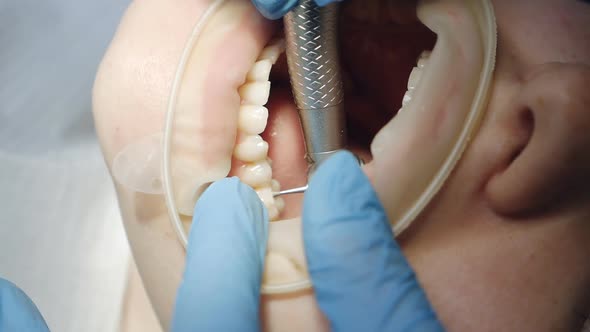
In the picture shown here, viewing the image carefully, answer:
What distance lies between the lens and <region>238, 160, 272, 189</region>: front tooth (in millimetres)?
1108

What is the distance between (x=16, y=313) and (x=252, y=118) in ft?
1.80

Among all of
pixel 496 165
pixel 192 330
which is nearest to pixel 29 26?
pixel 192 330

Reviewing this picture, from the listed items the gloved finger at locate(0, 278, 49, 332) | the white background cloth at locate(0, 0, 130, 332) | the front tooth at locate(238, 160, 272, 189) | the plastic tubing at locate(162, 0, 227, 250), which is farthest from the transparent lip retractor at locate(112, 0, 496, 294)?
the white background cloth at locate(0, 0, 130, 332)

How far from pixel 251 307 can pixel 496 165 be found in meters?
0.43

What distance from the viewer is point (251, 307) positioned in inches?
34.4

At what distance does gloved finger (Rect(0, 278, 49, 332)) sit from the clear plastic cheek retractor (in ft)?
1.62

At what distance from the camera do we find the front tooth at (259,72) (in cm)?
110

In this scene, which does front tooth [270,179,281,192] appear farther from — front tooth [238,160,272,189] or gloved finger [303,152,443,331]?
gloved finger [303,152,443,331]

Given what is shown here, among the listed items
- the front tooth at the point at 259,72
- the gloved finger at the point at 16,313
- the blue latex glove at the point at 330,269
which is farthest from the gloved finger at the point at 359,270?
the gloved finger at the point at 16,313

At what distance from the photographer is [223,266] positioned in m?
0.90

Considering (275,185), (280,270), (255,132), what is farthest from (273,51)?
(280,270)

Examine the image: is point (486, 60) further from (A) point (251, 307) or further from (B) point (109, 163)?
(B) point (109, 163)

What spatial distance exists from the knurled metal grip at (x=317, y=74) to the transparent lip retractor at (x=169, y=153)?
0.55 ft

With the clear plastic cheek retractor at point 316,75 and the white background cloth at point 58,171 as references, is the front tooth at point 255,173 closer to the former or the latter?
the clear plastic cheek retractor at point 316,75
